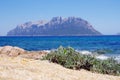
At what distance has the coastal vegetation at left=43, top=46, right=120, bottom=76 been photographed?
545 inches

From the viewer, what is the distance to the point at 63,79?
32.4 ft

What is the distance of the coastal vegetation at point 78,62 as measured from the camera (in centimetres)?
1385

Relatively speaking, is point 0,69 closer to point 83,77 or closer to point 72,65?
point 83,77

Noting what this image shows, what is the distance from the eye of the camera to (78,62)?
45.6 ft

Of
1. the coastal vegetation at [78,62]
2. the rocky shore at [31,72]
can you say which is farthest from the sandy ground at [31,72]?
the coastal vegetation at [78,62]

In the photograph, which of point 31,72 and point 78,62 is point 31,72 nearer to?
point 31,72

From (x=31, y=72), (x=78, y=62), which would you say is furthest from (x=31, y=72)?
(x=78, y=62)

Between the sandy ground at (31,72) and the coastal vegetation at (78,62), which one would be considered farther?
the coastal vegetation at (78,62)

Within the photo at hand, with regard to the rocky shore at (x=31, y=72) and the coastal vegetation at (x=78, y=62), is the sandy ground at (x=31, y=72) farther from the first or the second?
the coastal vegetation at (x=78, y=62)

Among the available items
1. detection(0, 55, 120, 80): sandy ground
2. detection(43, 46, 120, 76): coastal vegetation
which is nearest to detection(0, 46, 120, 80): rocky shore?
detection(0, 55, 120, 80): sandy ground

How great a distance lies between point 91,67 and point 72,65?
2.83ft

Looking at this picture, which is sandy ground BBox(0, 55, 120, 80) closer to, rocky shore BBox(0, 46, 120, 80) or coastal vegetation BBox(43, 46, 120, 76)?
rocky shore BBox(0, 46, 120, 80)

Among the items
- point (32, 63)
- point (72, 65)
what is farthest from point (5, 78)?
point (72, 65)

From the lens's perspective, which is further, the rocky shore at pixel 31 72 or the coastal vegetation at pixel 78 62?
the coastal vegetation at pixel 78 62
